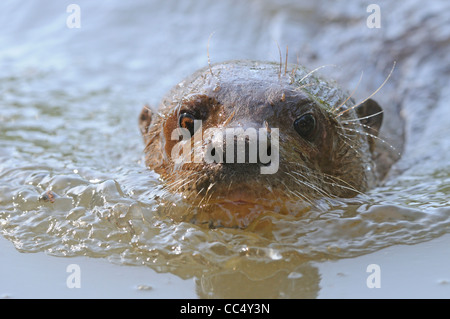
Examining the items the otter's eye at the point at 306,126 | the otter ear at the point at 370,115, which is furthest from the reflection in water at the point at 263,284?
the otter ear at the point at 370,115

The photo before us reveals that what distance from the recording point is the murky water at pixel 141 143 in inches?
128

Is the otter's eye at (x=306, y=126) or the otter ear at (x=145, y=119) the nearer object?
the otter's eye at (x=306, y=126)

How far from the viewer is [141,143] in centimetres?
539

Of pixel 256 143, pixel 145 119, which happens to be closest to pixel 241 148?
pixel 256 143

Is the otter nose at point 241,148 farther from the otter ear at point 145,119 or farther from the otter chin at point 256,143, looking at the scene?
the otter ear at point 145,119

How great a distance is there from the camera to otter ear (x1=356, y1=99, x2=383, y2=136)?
171 inches

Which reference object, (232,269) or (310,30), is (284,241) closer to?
(232,269)

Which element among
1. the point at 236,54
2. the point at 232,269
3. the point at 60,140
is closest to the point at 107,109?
the point at 60,140

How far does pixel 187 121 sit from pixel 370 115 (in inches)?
53.5

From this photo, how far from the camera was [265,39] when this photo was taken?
7.68m

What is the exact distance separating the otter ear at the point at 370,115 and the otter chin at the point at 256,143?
56mm

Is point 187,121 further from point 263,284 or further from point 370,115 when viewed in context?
point 370,115

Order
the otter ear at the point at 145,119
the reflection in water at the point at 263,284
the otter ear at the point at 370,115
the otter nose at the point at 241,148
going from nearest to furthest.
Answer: the reflection in water at the point at 263,284 < the otter nose at the point at 241,148 < the otter ear at the point at 370,115 < the otter ear at the point at 145,119

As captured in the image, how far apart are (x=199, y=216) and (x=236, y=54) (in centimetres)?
443
